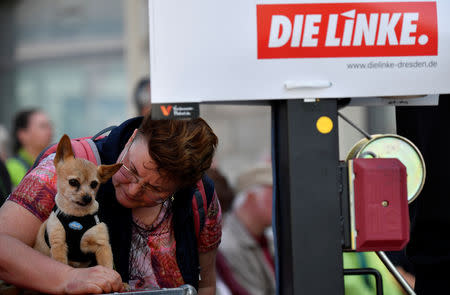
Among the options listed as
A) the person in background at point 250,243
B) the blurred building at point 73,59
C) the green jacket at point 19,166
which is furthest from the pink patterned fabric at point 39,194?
the blurred building at point 73,59

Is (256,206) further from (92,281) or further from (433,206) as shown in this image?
(92,281)

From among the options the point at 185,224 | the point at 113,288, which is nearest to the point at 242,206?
the point at 185,224

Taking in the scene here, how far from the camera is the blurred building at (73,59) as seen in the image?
25.8ft

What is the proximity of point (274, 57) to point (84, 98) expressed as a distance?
22.6ft

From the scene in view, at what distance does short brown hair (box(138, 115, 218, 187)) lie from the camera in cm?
180

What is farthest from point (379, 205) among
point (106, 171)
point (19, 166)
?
point (19, 166)

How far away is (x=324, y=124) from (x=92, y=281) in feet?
2.16

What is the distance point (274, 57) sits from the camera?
5.01ft

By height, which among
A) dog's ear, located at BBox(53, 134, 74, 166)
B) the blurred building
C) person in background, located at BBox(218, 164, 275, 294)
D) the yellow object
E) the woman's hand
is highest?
the blurred building

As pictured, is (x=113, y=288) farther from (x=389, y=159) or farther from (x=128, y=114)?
(x=128, y=114)

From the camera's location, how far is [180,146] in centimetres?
183

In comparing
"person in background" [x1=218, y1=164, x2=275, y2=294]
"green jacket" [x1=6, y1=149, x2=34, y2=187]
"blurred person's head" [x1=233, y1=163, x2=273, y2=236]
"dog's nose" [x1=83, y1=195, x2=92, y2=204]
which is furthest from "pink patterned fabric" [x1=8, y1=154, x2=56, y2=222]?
"blurred person's head" [x1=233, y1=163, x2=273, y2=236]

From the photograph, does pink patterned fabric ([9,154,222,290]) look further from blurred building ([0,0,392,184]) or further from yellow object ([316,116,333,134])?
blurred building ([0,0,392,184])

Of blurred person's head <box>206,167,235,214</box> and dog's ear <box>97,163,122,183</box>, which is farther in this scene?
blurred person's head <box>206,167,235,214</box>
